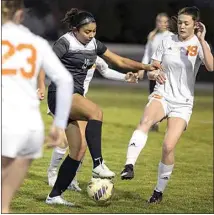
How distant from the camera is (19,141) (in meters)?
5.46

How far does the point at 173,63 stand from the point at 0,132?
3706mm

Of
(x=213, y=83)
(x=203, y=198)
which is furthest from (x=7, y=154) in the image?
(x=213, y=83)

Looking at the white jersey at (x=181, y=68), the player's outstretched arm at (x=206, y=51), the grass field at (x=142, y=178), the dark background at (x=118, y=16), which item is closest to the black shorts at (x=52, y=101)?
the grass field at (x=142, y=178)

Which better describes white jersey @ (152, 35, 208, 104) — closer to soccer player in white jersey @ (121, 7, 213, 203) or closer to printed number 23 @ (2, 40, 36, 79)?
soccer player in white jersey @ (121, 7, 213, 203)

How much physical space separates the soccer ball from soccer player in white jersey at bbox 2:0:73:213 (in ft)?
8.96

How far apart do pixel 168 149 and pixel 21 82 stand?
3.58 meters

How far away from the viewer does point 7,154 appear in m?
5.48

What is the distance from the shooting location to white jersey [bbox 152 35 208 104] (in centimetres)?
881

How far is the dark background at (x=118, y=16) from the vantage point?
3141cm

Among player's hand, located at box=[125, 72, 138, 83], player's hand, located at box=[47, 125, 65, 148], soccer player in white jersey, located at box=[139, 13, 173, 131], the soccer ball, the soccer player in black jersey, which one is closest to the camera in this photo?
player's hand, located at box=[47, 125, 65, 148]

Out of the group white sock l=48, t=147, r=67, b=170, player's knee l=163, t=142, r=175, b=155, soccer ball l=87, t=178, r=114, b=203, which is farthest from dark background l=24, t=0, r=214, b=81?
soccer ball l=87, t=178, r=114, b=203

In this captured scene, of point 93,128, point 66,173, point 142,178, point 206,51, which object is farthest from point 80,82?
point 142,178

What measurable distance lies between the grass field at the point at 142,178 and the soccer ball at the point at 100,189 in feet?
0.76

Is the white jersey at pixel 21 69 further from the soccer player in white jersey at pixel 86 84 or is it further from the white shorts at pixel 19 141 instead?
the soccer player in white jersey at pixel 86 84
